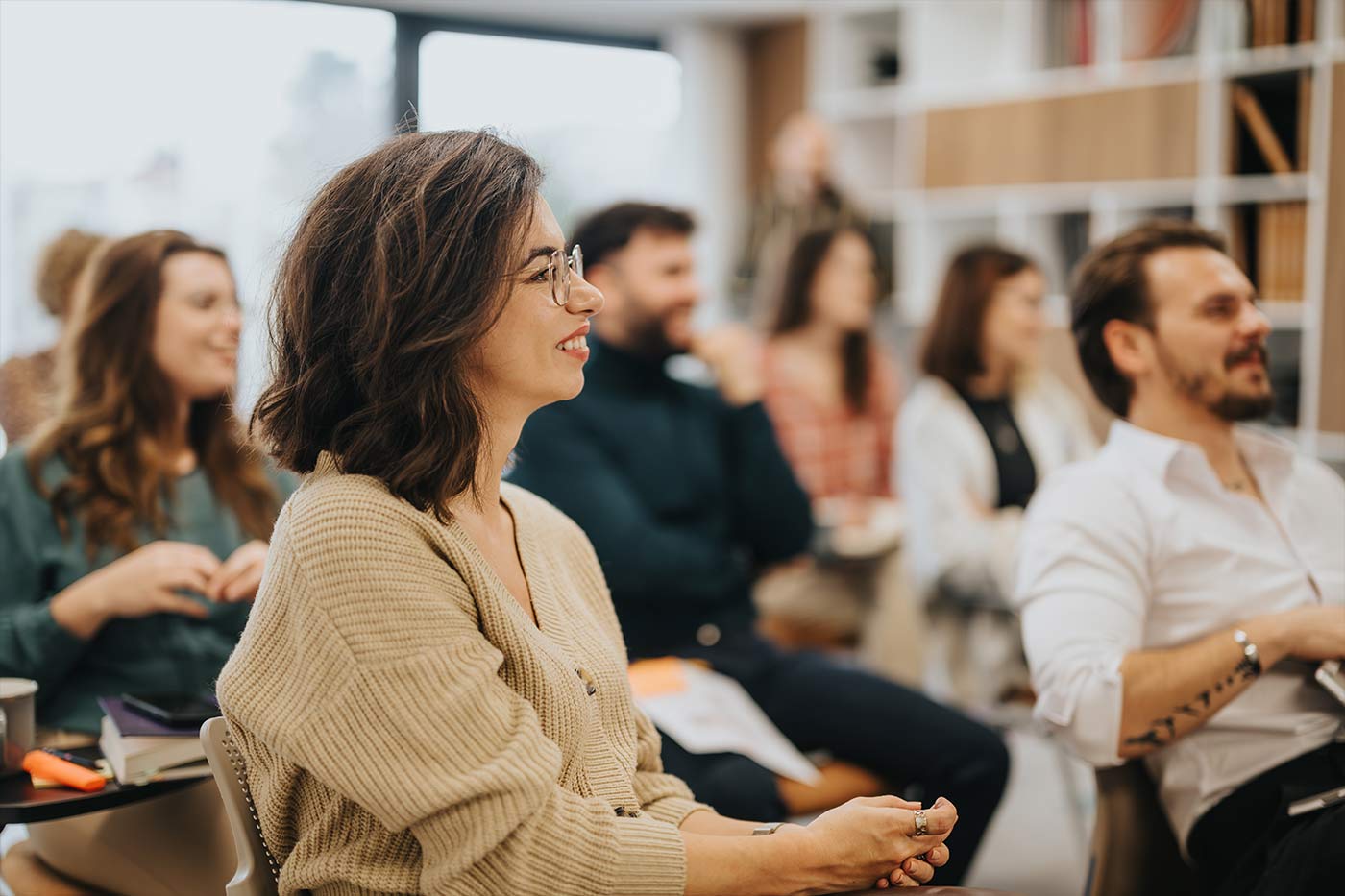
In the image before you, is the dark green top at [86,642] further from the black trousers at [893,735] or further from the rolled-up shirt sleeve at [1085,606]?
the rolled-up shirt sleeve at [1085,606]

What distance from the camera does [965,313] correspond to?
3.34 m

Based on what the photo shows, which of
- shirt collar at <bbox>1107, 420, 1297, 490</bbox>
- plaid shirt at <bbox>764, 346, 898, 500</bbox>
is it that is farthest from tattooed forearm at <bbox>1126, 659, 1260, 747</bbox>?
plaid shirt at <bbox>764, 346, 898, 500</bbox>

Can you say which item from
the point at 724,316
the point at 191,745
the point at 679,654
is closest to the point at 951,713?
the point at 679,654

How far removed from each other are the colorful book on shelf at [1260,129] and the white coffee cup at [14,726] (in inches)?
147

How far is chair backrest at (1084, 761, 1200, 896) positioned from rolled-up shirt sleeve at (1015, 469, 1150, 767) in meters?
0.10

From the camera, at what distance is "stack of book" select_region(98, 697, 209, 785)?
1476 millimetres

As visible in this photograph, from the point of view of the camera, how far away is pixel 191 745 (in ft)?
4.98

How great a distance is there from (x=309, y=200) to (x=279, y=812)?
0.58 m

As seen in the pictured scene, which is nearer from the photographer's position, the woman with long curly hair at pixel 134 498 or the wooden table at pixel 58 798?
the wooden table at pixel 58 798

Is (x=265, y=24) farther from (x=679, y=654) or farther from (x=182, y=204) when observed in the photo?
(x=679, y=654)

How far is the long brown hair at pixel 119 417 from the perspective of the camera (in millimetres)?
1937

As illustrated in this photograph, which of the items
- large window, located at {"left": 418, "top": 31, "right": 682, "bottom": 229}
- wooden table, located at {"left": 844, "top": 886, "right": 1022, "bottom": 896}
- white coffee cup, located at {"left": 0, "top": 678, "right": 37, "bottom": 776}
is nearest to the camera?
wooden table, located at {"left": 844, "top": 886, "right": 1022, "bottom": 896}

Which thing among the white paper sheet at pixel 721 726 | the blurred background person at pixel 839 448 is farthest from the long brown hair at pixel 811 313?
the white paper sheet at pixel 721 726

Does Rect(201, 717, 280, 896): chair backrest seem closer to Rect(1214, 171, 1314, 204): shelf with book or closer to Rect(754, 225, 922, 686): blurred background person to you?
Rect(754, 225, 922, 686): blurred background person
